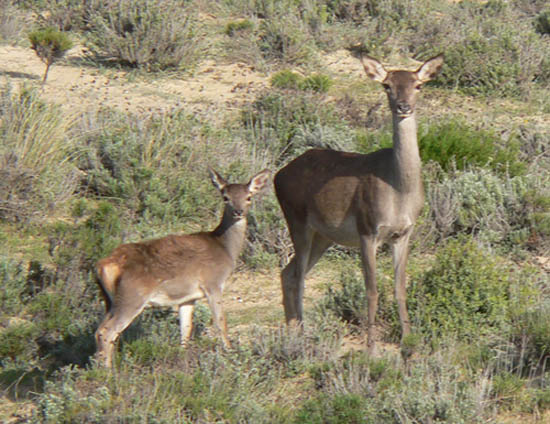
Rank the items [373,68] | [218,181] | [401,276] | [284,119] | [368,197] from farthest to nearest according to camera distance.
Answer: [284,119] < [373,68] < [218,181] < [401,276] < [368,197]

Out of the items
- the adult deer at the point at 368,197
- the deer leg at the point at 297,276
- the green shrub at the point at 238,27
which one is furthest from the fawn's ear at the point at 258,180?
the green shrub at the point at 238,27

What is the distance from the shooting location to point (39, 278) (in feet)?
32.0

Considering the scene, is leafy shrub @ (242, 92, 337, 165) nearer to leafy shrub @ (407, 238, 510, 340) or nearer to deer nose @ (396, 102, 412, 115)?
leafy shrub @ (407, 238, 510, 340)

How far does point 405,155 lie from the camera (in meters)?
8.23

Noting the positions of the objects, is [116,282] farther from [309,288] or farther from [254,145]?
[254,145]

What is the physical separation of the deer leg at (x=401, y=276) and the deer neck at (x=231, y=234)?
4.63ft

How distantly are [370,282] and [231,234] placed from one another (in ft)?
4.40

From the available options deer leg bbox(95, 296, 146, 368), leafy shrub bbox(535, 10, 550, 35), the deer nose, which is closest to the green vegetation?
deer leg bbox(95, 296, 146, 368)

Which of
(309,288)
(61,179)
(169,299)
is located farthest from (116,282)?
(61,179)

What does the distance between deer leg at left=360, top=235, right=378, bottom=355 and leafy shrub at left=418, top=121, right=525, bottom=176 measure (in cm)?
460

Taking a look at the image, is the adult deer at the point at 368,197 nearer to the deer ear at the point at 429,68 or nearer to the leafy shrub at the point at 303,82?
the deer ear at the point at 429,68

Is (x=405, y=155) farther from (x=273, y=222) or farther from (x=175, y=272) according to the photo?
(x=273, y=222)

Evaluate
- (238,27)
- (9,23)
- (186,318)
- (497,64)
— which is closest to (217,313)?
(186,318)

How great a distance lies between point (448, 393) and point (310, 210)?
2609mm
